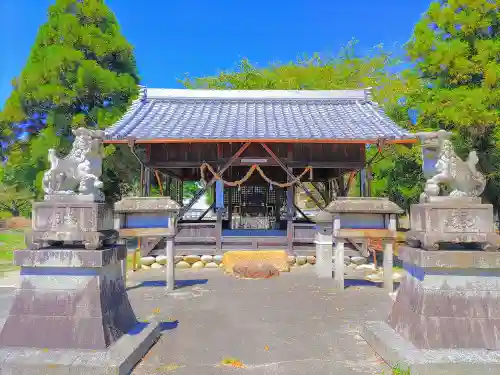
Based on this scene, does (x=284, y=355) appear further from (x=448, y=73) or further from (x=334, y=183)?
(x=448, y=73)

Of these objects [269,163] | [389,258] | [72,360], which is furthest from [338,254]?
[72,360]

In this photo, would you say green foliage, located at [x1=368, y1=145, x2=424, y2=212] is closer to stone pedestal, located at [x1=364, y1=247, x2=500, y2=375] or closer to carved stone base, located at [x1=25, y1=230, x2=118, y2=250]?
stone pedestal, located at [x1=364, y1=247, x2=500, y2=375]

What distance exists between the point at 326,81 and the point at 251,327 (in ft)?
65.9

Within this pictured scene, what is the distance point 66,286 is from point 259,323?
3.03 meters

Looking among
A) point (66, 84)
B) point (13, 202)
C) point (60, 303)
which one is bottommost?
point (60, 303)

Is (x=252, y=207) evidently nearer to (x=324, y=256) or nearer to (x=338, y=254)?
(x=324, y=256)

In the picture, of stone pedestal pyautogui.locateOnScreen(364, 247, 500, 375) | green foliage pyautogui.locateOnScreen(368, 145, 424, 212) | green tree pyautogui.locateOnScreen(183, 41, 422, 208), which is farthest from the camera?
green tree pyautogui.locateOnScreen(183, 41, 422, 208)

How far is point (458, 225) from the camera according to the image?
14.7 ft

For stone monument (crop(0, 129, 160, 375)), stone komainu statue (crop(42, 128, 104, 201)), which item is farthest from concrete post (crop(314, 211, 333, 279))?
stone komainu statue (crop(42, 128, 104, 201))

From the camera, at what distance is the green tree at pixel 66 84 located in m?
15.1

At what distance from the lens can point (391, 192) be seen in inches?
785

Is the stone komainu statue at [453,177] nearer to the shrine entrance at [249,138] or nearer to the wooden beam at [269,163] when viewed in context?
the shrine entrance at [249,138]

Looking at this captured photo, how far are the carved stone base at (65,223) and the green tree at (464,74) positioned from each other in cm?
1212

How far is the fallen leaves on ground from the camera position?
443 centimetres
